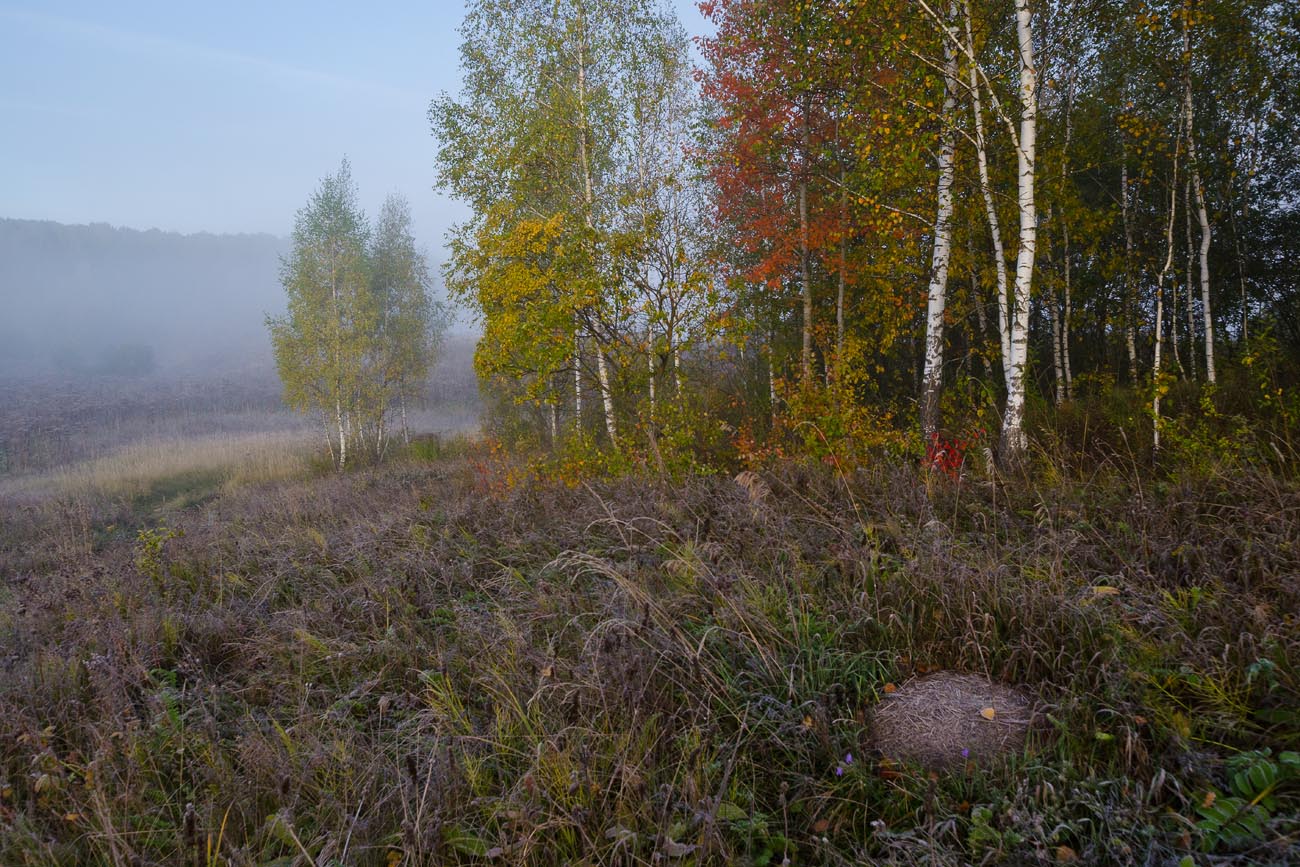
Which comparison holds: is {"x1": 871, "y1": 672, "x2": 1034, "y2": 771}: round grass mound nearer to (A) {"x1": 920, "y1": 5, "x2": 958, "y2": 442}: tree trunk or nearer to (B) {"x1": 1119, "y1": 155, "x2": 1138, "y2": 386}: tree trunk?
(A) {"x1": 920, "y1": 5, "x2": 958, "y2": 442}: tree trunk

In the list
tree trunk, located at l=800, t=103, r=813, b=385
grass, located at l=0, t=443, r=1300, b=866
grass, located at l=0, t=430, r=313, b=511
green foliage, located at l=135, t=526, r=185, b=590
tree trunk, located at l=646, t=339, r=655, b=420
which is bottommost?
grass, located at l=0, t=430, r=313, b=511

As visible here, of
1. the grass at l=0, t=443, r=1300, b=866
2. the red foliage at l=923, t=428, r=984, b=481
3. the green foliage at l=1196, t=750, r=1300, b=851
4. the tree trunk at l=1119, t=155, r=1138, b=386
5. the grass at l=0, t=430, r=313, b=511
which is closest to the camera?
the green foliage at l=1196, t=750, r=1300, b=851

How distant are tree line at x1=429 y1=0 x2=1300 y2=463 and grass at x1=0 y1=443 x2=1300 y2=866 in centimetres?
336

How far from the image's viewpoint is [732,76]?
12016mm

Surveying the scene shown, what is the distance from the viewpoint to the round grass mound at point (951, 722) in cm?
212

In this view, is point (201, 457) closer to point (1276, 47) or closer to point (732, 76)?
point (732, 76)

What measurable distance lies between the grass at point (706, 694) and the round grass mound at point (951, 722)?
0.08 metres

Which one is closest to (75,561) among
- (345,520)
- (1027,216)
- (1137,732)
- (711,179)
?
(345,520)

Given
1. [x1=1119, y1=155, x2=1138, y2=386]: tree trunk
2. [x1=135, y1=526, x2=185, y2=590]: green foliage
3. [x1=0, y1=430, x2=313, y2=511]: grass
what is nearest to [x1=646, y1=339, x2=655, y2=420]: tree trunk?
[x1=135, y1=526, x2=185, y2=590]: green foliage

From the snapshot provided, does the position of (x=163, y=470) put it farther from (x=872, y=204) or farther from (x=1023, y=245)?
(x=1023, y=245)

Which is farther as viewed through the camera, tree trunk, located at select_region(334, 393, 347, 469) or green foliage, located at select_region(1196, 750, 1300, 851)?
tree trunk, located at select_region(334, 393, 347, 469)

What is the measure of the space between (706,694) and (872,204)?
23.4 ft

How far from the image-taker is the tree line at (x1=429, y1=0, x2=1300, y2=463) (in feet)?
24.9

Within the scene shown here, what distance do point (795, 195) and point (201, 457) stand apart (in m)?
18.3
